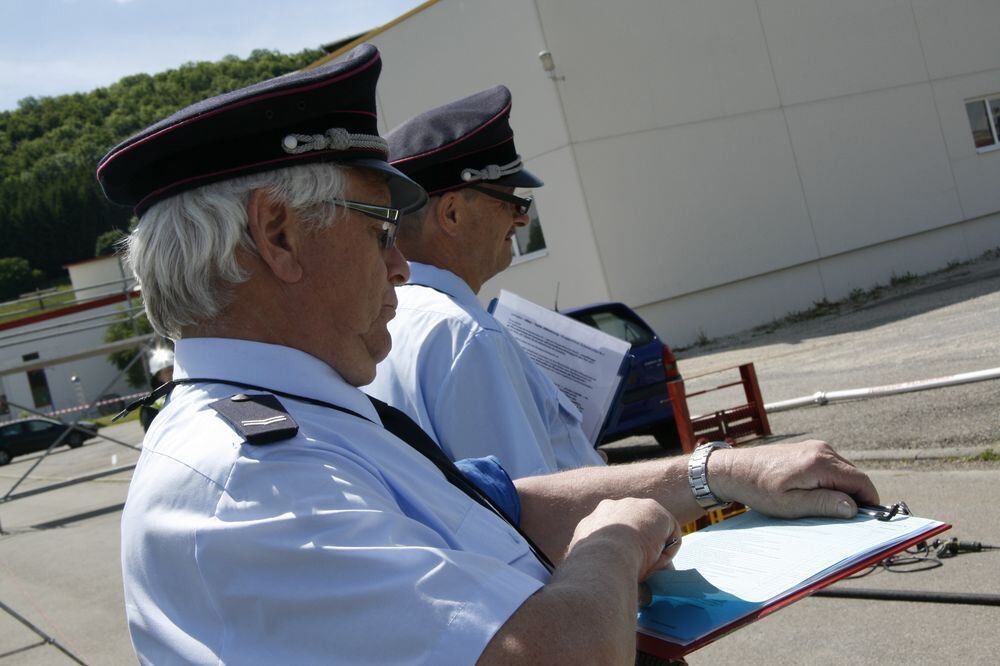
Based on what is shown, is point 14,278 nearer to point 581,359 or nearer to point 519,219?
point 581,359

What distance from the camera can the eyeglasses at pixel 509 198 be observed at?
113 inches

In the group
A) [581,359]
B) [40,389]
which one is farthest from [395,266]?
[40,389]

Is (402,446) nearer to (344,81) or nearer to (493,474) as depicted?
(493,474)

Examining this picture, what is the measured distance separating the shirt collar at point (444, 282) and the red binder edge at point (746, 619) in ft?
4.21

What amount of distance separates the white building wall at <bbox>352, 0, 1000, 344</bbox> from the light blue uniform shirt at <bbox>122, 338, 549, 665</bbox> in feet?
52.2

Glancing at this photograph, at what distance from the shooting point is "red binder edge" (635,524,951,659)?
4.32 feet

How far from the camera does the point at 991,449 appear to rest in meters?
5.90

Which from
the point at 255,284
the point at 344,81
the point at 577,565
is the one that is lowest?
the point at 577,565

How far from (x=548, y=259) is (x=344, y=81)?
1633 centimetres

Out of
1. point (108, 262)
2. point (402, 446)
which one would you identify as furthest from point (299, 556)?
point (108, 262)

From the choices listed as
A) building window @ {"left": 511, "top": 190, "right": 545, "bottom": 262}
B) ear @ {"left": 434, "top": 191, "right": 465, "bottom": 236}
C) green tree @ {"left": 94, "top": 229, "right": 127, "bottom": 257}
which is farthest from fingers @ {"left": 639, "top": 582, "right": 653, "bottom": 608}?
building window @ {"left": 511, "top": 190, "right": 545, "bottom": 262}

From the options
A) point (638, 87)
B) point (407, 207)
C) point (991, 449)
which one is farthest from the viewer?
point (638, 87)

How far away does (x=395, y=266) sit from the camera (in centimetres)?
173

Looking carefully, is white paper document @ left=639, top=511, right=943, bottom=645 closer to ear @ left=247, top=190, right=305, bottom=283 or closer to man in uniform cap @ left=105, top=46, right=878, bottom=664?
man in uniform cap @ left=105, top=46, right=878, bottom=664
